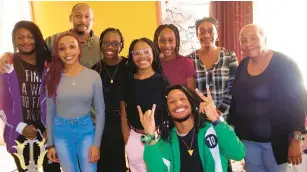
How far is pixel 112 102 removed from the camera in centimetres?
258

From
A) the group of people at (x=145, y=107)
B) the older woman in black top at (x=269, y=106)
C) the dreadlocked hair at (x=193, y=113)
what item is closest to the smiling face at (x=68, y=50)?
the group of people at (x=145, y=107)

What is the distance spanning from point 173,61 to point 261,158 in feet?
3.67

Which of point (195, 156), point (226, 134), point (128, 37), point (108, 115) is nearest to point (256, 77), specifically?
point (226, 134)

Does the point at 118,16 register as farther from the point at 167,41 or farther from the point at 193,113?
→ the point at 193,113

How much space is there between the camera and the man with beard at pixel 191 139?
75.2 inches

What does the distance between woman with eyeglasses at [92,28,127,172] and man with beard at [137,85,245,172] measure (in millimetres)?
Answer: 624

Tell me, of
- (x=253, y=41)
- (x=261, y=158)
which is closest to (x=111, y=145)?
(x=261, y=158)

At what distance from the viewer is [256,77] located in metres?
2.25

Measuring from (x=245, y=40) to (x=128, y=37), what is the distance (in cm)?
346

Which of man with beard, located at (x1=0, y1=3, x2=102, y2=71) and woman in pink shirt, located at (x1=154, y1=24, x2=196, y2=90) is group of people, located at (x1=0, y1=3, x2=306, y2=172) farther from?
man with beard, located at (x1=0, y1=3, x2=102, y2=71)

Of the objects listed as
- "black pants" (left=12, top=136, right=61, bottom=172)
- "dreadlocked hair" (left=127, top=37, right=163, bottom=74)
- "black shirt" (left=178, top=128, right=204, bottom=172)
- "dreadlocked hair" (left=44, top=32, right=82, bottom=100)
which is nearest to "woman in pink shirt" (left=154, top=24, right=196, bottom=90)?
"dreadlocked hair" (left=127, top=37, right=163, bottom=74)

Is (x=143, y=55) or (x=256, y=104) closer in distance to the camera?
(x=256, y=104)

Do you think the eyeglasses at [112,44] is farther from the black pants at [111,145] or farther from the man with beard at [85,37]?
the black pants at [111,145]

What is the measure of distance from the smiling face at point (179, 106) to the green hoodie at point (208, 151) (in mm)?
146
